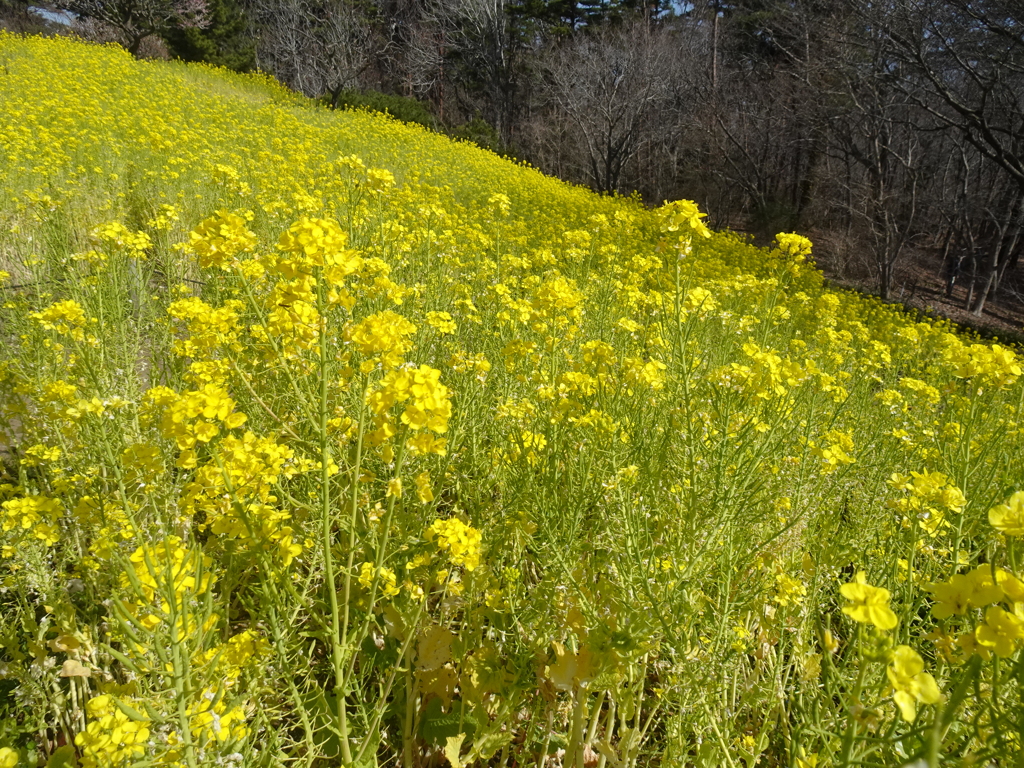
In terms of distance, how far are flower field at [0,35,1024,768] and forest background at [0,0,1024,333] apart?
27.6 ft

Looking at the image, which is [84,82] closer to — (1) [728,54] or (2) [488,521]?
(2) [488,521]

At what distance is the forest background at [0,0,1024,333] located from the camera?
1097 cm

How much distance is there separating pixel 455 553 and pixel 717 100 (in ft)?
66.7

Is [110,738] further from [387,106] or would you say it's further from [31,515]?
[387,106]

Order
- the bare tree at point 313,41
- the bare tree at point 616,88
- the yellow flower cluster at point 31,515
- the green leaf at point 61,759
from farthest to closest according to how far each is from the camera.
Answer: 1. the bare tree at point 313,41
2. the bare tree at point 616,88
3. the yellow flower cluster at point 31,515
4. the green leaf at point 61,759

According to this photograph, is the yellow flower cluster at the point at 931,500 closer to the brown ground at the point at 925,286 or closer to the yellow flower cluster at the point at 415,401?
the yellow flower cluster at the point at 415,401

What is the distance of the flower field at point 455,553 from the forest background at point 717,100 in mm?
8411

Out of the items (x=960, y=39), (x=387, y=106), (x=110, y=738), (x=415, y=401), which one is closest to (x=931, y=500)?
(x=415, y=401)

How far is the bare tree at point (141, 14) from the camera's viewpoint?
19.5 meters

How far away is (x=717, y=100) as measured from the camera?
1802 centimetres

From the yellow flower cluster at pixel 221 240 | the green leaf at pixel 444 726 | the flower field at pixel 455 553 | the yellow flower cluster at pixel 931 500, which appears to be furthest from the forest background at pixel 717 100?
the green leaf at pixel 444 726

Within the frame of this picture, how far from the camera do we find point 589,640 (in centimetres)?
151

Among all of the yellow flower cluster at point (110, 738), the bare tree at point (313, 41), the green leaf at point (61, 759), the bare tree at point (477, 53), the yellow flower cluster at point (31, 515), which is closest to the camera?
the yellow flower cluster at point (110, 738)

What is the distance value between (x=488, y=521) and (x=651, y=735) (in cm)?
91
